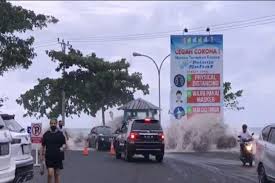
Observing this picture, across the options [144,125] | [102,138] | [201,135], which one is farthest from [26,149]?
[102,138]

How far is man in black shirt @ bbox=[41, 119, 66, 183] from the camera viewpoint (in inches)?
630

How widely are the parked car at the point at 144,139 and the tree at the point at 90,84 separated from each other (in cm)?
2982

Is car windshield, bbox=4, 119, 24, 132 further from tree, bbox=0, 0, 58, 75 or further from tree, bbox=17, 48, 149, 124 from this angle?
tree, bbox=17, 48, 149, 124

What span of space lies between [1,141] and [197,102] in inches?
1391

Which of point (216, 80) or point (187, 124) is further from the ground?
point (216, 80)

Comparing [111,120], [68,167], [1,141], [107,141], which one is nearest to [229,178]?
[68,167]

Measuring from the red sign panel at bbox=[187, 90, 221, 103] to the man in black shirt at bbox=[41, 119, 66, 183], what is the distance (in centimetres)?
3047

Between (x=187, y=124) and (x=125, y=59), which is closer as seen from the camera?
(x=187, y=124)

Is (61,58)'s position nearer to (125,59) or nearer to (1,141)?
(125,59)

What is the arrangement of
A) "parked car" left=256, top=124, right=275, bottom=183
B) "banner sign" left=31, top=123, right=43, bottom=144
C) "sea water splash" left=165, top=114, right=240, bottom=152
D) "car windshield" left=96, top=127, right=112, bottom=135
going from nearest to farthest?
1. "parked car" left=256, top=124, right=275, bottom=183
2. "banner sign" left=31, top=123, right=43, bottom=144
3. "sea water splash" left=165, top=114, right=240, bottom=152
4. "car windshield" left=96, top=127, right=112, bottom=135

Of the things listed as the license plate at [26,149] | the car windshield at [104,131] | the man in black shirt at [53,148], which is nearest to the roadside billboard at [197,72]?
the car windshield at [104,131]

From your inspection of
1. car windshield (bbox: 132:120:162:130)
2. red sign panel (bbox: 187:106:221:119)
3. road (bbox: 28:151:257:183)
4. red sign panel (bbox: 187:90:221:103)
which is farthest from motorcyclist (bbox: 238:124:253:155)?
red sign panel (bbox: 187:90:221:103)

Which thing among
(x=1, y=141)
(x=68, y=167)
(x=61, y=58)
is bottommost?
(x=68, y=167)

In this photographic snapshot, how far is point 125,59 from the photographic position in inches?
2458
